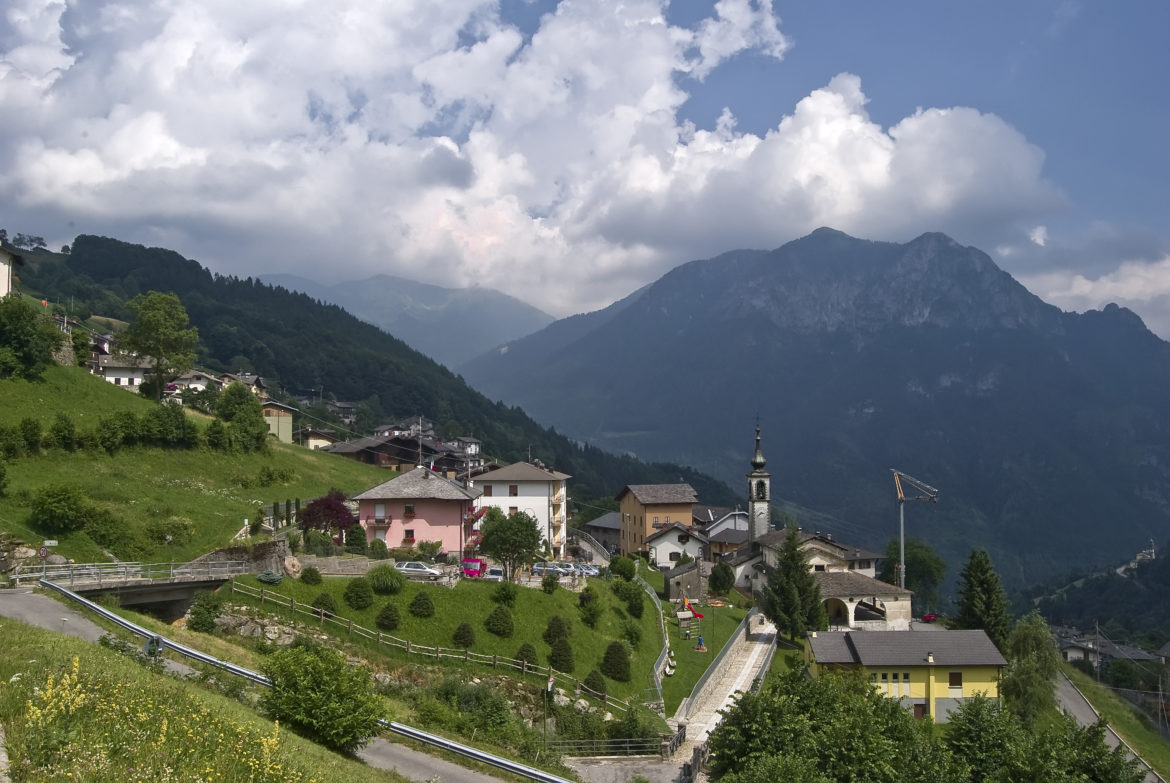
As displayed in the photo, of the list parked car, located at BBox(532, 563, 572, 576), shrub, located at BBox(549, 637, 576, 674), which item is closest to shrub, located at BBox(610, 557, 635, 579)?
parked car, located at BBox(532, 563, 572, 576)

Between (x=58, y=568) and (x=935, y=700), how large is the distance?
4543 centimetres

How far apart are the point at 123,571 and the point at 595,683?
18877mm

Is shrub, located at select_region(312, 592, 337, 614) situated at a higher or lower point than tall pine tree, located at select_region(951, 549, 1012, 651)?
higher

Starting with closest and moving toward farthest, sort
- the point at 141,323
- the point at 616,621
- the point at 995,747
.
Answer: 1. the point at 995,747
2. the point at 616,621
3. the point at 141,323

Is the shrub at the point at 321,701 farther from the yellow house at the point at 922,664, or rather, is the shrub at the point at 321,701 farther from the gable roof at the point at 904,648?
the gable roof at the point at 904,648

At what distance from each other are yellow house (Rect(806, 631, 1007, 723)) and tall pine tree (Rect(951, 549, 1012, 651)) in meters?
10.8

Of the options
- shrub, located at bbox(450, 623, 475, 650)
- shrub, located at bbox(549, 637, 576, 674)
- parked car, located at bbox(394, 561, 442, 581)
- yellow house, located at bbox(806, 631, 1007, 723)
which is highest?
parked car, located at bbox(394, 561, 442, 581)

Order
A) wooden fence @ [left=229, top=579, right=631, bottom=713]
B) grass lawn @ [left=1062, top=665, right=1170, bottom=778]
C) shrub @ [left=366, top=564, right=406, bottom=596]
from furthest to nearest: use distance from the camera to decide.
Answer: grass lawn @ [left=1062, top=665, right=1170, bottom=778] < shrub @ [left=366, top=564, right=406, bottom=596] < wooden fence @ [left=229, top=579, right=631, bottom=713]

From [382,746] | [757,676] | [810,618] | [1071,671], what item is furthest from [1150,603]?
[382,746]

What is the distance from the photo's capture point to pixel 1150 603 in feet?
545

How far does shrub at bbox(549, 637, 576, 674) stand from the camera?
3716 centimetres

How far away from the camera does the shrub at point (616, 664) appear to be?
1551 inches

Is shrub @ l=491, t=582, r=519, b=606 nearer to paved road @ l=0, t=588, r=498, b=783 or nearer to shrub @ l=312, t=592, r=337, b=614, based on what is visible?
shrub @ l=312, t=592, r=337, b=614

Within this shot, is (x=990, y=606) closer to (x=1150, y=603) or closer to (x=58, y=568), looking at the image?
(x=58, y=568)
